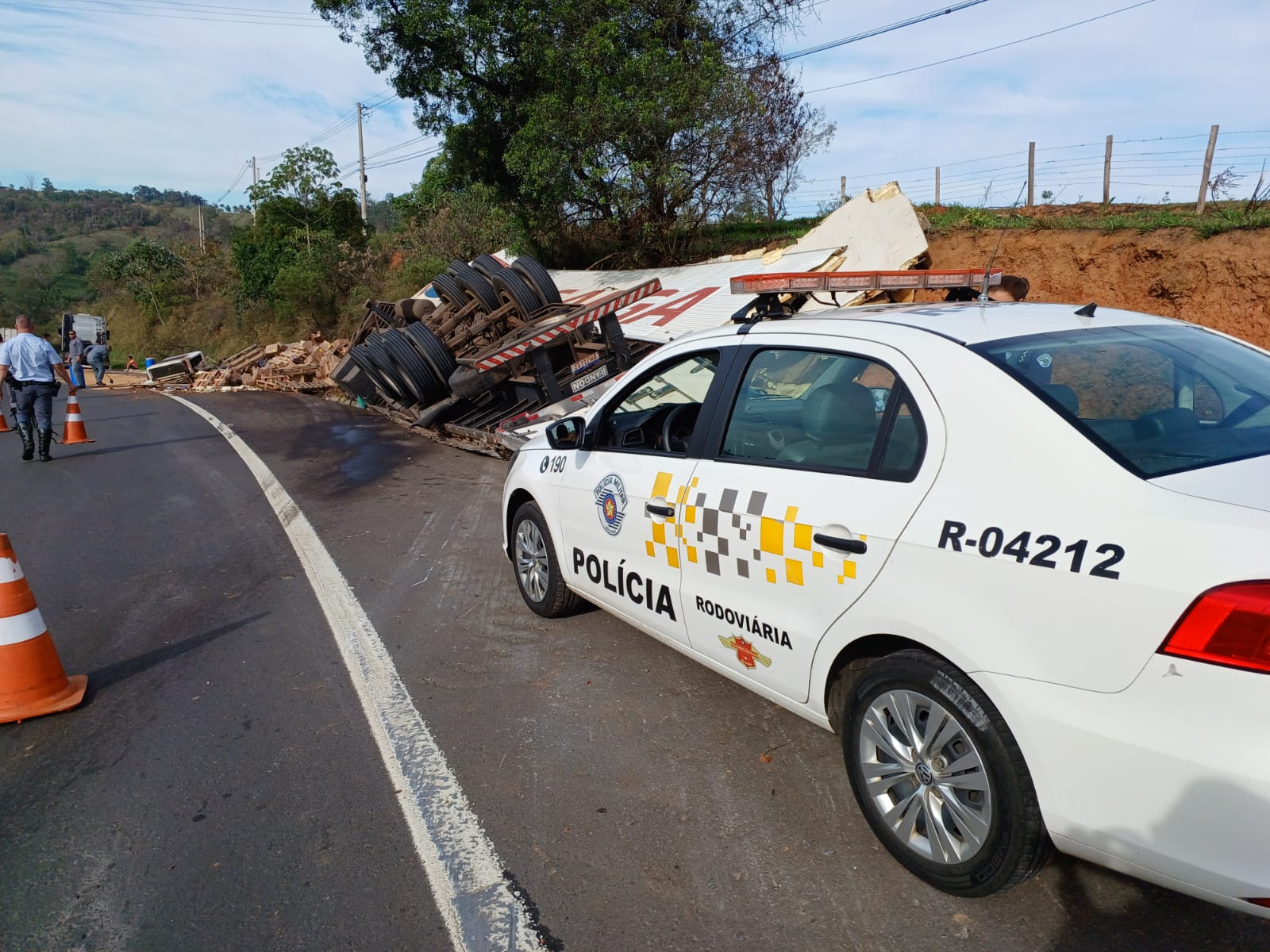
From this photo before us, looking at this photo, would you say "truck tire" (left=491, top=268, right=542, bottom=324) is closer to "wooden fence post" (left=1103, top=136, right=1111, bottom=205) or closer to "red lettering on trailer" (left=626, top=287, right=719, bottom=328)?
"red lettering on trailer" (left=626, top=287, right=719, bottom=328)

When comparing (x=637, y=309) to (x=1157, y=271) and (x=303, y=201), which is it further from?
(x=303, y=201)

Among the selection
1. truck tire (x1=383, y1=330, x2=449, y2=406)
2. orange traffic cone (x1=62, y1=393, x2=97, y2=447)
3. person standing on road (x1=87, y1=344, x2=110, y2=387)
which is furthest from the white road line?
person standing on road (x1=87, y1=344, x2=110, y2=387)

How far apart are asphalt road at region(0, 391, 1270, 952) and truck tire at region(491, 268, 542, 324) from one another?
22.3ft

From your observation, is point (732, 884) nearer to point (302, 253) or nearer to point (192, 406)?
point (192, 406)

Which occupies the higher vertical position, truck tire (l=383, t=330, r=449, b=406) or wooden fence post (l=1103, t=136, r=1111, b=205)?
wooden fence post (l=1103, t=136, r=1111, b=205)

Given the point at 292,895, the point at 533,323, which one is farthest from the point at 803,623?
the point at 533,323

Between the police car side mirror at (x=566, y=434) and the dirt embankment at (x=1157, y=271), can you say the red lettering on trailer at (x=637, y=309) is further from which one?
the police car side mirror at (x=566, y=434)

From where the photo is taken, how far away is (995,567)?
2.36 m

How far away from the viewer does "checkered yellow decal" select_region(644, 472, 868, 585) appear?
9.68 ft

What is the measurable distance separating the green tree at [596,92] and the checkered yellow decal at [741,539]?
13.1 meters

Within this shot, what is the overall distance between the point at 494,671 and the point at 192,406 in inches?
637

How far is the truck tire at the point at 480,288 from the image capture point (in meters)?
12.7

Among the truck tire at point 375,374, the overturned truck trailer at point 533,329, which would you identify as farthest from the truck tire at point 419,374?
the truck tire at point 375,374

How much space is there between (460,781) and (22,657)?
7.90ft
